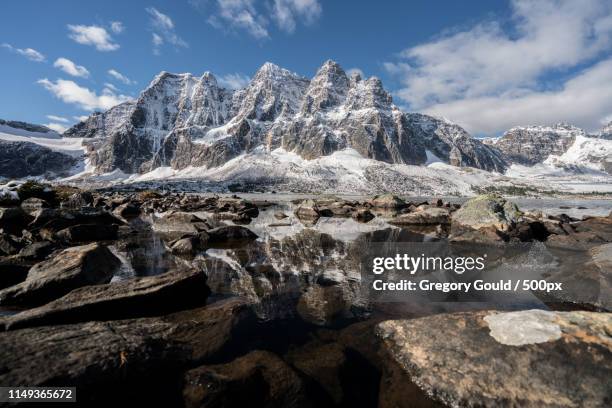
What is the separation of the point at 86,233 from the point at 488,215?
27634 millimetres

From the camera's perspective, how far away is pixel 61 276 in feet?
29.7

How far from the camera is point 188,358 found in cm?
607

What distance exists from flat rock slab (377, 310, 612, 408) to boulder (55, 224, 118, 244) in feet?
60.0

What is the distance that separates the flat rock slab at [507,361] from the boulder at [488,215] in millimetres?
18540

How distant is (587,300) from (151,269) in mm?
14483

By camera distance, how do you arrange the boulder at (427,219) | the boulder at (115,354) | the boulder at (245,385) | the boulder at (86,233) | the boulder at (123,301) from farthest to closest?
the boulder at (427,219)
the boulder at (86,233)
the boulder at (123,301)
the boulder at (245,385)
the boulder at (115,354)

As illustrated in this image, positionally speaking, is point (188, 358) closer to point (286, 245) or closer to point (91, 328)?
point (91, 328)

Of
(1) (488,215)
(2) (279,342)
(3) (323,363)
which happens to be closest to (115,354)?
(2) (279,342)

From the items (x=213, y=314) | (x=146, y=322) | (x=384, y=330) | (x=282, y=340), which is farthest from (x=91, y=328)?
(x=384, y=330)

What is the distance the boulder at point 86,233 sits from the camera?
17497 mm

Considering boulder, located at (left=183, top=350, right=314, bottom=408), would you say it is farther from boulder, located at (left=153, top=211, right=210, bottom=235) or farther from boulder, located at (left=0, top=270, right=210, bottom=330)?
boulder, located at (left=153, top=211, right=210, bottom=235)

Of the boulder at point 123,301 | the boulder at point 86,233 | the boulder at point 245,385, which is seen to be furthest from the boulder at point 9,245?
the boulder at point 245,385

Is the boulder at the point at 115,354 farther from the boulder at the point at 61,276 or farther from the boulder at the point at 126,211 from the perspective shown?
the boulder at the point at 126,211

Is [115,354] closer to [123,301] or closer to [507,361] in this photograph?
[123,301]
